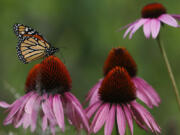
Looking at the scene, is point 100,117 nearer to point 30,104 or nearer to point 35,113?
point 30,104

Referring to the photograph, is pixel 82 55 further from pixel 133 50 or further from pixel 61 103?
pixel 61 103

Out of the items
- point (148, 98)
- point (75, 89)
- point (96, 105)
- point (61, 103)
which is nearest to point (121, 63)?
point (148, 98)

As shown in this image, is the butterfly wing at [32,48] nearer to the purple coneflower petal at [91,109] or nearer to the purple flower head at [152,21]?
the purple flower head at [152,21]

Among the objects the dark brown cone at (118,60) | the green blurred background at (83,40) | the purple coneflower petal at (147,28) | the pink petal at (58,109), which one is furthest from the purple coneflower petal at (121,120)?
the green blurred background at (83,40)

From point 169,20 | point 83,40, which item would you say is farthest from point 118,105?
point 83,40

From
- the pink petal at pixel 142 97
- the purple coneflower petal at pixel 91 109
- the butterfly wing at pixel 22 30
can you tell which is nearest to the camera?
the purple coneflower petal at pixel 91 109
